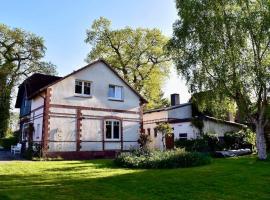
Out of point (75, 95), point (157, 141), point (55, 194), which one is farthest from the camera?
point (157, 141)

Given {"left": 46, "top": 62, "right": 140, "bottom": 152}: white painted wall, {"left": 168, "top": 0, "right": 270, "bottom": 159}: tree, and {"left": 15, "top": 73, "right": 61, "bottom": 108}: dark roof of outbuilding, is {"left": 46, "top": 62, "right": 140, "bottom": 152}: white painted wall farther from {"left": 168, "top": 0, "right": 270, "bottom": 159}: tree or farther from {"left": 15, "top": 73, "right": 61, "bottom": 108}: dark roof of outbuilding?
{"left": 168, "top": 0, "right": 270, "bottom": 159}: tree

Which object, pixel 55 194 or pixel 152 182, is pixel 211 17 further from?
pixel 55 194

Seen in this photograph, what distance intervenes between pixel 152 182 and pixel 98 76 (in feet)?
52.8

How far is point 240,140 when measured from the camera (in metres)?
27.3

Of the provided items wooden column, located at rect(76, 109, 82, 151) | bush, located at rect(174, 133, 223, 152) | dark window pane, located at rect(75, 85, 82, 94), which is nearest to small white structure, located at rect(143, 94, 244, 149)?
bush, located at rect(174, 133, 223, 152)

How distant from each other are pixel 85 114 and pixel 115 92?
3723 mm

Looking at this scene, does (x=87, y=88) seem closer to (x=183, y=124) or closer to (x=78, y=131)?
(x=78, y=131)

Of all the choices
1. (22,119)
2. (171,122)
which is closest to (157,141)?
(171,122)

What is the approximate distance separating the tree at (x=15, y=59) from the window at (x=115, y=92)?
15787 mm

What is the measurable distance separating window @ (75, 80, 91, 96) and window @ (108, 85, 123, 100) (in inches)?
80.4

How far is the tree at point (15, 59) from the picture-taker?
36.4m

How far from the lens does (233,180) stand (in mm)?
10695

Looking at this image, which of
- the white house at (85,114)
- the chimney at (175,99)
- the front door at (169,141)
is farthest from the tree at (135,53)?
the white house at (85,114)

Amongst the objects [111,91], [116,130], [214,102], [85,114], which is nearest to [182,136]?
[116,130]
